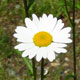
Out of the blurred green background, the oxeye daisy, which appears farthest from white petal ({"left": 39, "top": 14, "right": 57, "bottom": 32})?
the blurred green background

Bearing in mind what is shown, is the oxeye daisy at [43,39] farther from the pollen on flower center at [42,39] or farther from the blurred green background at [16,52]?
the blurred green background at [16,52]

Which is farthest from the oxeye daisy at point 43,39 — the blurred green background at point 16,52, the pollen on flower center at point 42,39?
the blurred green background at point 16,52

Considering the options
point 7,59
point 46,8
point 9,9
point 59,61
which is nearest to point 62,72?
point 59,61

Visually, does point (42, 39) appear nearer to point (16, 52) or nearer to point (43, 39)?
point (43, 39)

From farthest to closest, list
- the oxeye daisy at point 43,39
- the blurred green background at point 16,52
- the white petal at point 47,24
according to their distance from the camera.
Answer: the blurred green background at point 16,52 < the white petal at point 47,24 < the oxeye daisy at point 43,39

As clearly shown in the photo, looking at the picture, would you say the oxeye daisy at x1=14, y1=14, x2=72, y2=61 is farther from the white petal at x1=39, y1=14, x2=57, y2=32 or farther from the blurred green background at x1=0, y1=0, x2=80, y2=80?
the blurred green background at x1=0, y1=0, x2=80, y2=80

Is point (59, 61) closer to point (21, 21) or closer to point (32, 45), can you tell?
point (21, 21)
